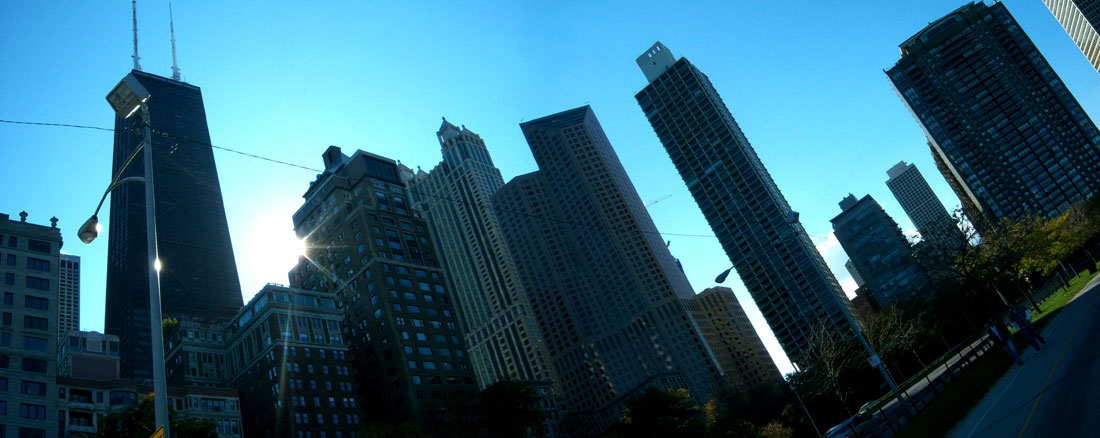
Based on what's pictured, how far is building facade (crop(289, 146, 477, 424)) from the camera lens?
104250mm

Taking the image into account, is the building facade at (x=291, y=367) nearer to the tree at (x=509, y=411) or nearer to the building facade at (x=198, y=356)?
the building facade at (x=198, y=356)

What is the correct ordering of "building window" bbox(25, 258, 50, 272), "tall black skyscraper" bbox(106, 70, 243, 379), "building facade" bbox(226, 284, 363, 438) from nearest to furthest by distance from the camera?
"building window" bbox(25, 258, 50, 272)
"building facade" bbox(226, 284, 363, 438)
"tall black skyscraper" bbox(106, 70, 243, 379)

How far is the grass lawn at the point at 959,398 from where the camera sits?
28578 millimetres

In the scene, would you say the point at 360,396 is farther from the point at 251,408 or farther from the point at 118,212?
the point at 118,212

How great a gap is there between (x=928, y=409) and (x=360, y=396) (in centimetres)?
9071

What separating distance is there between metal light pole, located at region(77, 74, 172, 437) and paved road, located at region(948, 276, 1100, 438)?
2251 centimetres

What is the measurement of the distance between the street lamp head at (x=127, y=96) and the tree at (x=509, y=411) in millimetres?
70768

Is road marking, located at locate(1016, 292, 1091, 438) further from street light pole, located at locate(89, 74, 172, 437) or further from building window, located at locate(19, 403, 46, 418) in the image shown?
building window, located at locate(19, 403, 46, 418)

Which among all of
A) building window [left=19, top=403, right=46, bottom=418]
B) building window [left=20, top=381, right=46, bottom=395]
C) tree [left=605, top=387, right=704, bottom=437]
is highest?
building window [left=20, top=381, right=46, bottom=395]

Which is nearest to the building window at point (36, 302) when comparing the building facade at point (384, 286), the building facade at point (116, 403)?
the building facade at point (116, 403)

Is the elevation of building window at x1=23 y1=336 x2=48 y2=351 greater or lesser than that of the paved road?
greater

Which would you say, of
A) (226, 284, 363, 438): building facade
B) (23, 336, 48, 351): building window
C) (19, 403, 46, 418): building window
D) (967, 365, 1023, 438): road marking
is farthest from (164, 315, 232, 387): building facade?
(967, 365, 1023, 438): road marking

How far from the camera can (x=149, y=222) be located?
54.4 ft

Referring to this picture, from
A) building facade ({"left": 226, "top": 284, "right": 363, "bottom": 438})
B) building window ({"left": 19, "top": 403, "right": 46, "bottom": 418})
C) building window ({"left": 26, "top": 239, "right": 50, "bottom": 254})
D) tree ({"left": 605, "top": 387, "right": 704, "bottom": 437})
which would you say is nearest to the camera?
building window ({"left": 19, "top": 403, "right": 46, "bottom": 418})
